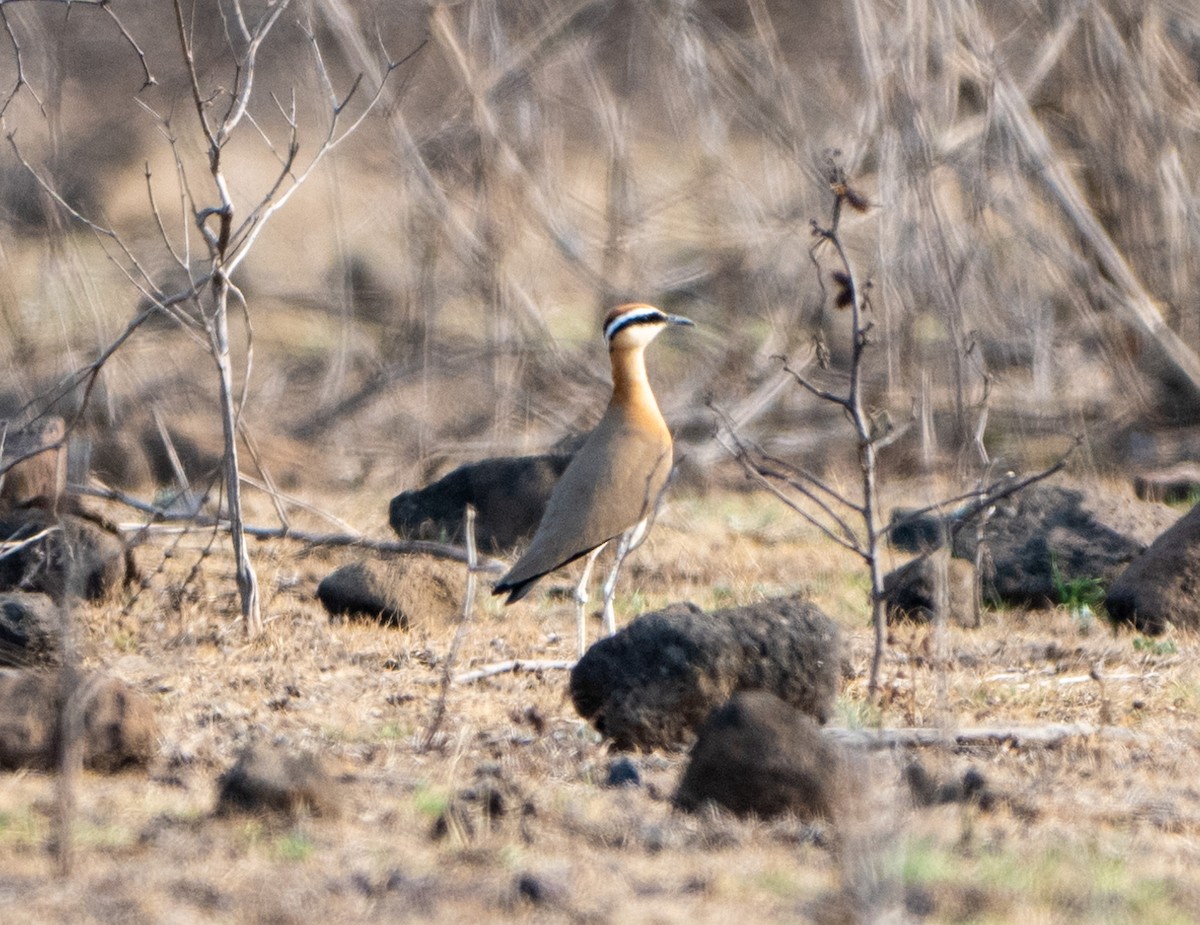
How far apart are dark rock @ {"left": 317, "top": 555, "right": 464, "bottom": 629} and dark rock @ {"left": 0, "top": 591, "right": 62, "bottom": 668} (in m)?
1.62

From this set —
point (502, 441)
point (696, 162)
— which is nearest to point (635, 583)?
point (502, 441)

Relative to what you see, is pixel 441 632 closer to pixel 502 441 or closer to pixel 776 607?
pixel 776 607

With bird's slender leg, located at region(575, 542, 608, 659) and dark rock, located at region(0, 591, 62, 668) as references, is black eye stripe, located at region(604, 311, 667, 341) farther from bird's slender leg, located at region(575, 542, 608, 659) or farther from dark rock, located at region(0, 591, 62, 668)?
dark rock, located at region(0, 591, 62, 668)

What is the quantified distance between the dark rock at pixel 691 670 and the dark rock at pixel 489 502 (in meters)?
3.35

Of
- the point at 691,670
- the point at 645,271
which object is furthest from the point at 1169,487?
the point at 691,670

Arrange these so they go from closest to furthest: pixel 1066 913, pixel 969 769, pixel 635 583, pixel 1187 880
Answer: pixel 1066 913
pixel 1187 880
pixel 969 769
pixel 635 583

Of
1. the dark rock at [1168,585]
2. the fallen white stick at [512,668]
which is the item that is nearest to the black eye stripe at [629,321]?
the fallen white stick at [512,668]

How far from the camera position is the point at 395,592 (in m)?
7.18

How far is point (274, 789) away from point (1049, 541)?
481 centimetres

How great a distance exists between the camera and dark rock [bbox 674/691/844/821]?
4004 mm

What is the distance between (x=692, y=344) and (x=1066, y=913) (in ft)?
25.3

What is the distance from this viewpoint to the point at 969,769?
14.9ft

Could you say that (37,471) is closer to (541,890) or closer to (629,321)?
(629,321)

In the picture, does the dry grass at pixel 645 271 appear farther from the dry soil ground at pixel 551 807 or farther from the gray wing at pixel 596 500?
the gray wing at pixel 596 500
